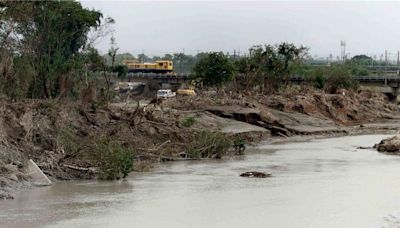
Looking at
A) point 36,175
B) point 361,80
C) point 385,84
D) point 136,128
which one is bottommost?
point 385,84

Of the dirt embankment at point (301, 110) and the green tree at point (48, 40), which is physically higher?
the green tree at point (48, 40)

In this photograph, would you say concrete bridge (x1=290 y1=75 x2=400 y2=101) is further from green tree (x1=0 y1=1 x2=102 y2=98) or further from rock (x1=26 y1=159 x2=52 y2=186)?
rock (x1=26 y1=159 x2=52 y2=186)

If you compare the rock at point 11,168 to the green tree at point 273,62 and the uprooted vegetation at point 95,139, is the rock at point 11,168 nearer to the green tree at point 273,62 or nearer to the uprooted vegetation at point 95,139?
the uprooted vegetation at point 95,139

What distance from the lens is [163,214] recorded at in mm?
18406

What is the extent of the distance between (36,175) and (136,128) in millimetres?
9555

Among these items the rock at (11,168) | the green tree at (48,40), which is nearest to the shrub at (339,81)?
the green tree at (48,40)

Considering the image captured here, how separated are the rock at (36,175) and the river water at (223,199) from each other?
38 centimetres

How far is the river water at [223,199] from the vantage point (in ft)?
57.8

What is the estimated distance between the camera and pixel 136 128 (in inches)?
1259

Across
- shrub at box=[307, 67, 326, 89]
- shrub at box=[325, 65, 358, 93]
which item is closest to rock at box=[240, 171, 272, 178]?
shrub at box=[325, 65, 358, 93]

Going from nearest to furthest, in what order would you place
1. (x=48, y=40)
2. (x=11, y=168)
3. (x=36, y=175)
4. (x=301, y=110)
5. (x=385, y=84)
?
(x=11, y=168) → (x=36, y=175) → (x=48, y=40) → (x=301, y=110) → (x=385, y=84)

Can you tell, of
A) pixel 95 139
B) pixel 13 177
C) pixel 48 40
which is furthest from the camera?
pixel 48 40

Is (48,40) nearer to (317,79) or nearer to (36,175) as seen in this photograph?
(36,175)

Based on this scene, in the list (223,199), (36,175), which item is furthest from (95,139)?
(223,199)
